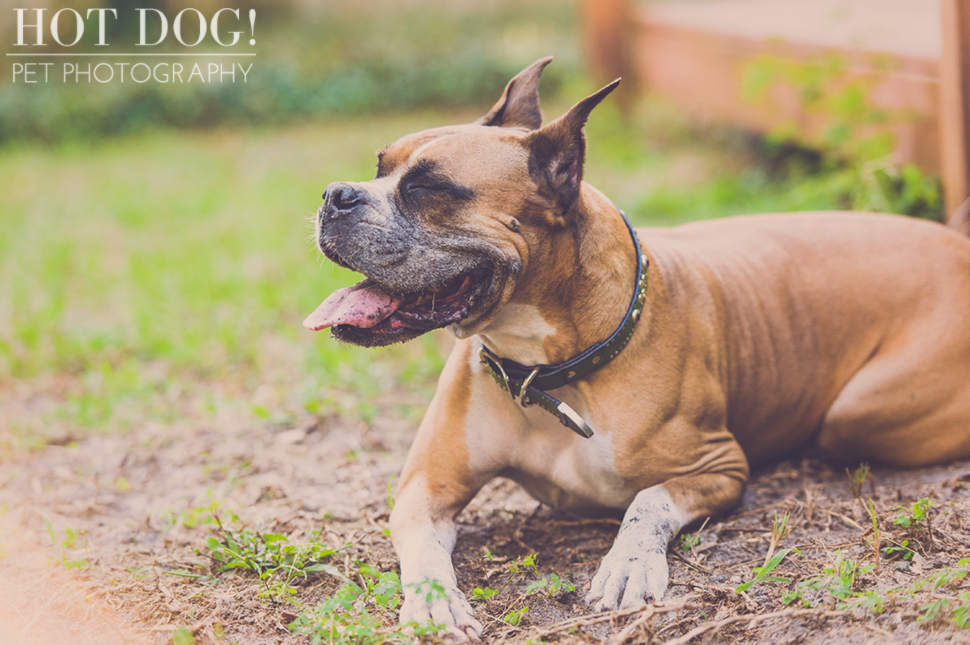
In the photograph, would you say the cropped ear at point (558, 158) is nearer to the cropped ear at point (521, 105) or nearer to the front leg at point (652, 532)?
the cropped ear at point (521, 105)

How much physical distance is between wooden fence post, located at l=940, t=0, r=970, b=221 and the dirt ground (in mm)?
1694

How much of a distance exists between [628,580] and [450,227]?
1.10 meters

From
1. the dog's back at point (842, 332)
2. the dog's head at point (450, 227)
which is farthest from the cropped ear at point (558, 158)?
the dog's back at point (842, 332)

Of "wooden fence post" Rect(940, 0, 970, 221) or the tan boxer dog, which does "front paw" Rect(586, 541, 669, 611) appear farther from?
"wooden fence post" Rect(940, 0, 970, 221)

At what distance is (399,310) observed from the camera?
2615mm

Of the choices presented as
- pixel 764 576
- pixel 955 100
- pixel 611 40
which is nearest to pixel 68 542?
pixel 764 576

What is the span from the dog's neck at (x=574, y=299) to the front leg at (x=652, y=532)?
20.5 inches

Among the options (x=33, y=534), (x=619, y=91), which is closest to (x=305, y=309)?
(x=33, y=534)

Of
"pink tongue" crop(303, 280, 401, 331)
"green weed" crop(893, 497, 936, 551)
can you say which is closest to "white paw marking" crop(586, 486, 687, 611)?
"green weed" crop(893, 497, 936, 551)

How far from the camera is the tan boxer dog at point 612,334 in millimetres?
2543

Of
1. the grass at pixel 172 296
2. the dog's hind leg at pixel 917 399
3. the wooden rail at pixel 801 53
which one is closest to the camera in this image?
the dog's hind leg at pixel 917 399

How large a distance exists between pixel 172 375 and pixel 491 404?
253 centimetres

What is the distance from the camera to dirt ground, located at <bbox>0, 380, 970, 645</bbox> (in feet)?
7.43

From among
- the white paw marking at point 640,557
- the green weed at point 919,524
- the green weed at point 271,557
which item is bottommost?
the green weed at point 271,557
